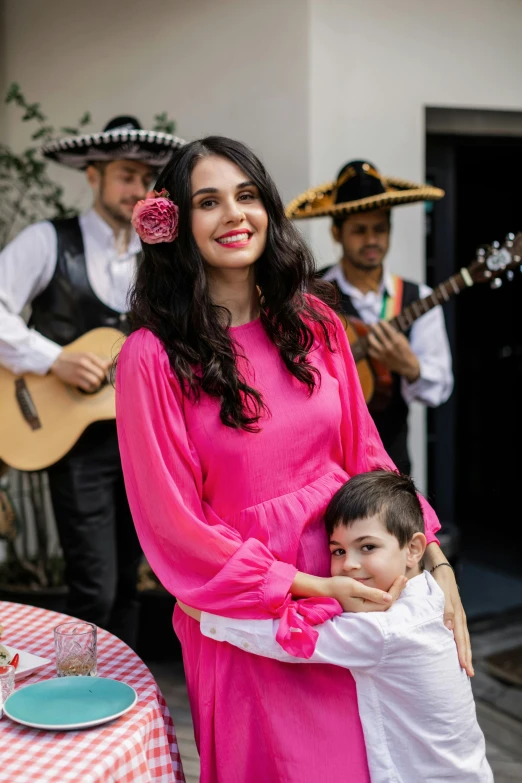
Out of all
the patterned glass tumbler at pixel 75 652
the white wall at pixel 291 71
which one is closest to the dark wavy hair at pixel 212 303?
the patterned glass tumbler at pixel 75 652

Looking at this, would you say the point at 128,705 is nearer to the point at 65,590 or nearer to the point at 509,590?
the point at 65,590

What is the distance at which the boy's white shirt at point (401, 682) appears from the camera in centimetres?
155

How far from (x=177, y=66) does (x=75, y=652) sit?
3333mm

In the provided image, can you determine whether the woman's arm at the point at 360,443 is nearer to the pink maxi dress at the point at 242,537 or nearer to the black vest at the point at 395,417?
the pink maxi dress at the point at 242,537

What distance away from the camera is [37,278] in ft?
10.1

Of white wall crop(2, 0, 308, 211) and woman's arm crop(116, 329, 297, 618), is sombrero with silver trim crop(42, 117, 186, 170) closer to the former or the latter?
white wall crop(2, 0, 308, 211)

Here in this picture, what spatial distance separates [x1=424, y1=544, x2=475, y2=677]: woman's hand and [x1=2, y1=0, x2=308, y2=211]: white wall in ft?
8.44

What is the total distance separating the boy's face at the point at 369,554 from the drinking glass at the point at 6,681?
0.61 metres


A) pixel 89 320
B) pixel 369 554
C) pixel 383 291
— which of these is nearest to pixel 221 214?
pixel 369 554

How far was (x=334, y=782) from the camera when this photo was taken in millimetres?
1593

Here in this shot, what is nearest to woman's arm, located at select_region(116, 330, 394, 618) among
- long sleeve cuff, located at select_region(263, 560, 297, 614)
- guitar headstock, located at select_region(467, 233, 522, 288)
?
long sleeve cuff, located at select_region(263, 560, 297, 614)

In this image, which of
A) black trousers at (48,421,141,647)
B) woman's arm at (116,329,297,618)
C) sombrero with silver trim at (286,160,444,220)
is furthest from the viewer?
sombrero with silver trim at (286,160,444,220)

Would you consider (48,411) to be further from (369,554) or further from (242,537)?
(369,554)

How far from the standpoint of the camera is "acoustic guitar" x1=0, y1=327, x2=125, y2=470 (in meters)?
3.01
